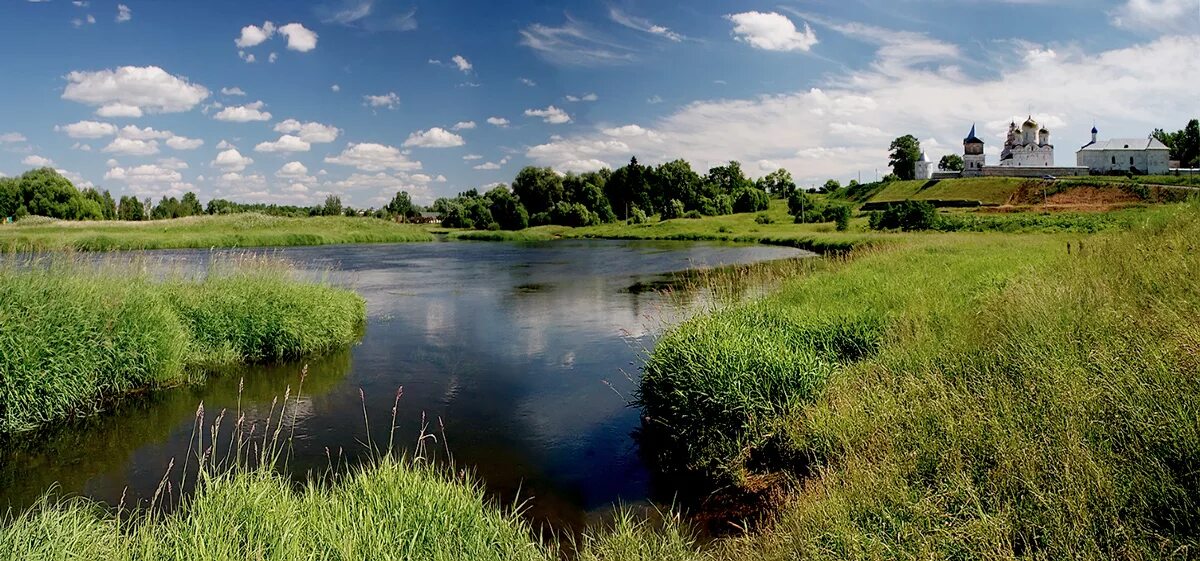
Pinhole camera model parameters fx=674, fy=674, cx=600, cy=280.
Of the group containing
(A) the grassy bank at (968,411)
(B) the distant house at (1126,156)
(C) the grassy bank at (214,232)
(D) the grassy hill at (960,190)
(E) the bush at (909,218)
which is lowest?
(A) the grassy bank at (968,411)

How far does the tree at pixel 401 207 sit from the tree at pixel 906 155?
9018 centimetres

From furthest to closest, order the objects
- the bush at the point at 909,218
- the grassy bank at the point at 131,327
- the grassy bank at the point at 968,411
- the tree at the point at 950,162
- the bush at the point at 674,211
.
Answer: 1. the tree at the point at 950,162
2. the bush at the point at 674,211
3. the bush at the point at 909,218
4. the grassy bank at the point at 131,327
5. the grassy bank at the point at 968,411

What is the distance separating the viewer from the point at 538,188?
342ft

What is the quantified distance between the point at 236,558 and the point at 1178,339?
6.89 metres

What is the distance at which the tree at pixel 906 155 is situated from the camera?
377 feet

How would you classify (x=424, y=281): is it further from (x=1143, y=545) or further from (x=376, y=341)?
(x=1143, y=545)

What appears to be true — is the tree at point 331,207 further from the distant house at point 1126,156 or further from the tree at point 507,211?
the distant house at point 1126,156

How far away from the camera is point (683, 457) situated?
338 inches

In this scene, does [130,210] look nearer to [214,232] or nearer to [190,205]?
[190,205]

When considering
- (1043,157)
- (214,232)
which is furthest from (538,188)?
(1043,157)

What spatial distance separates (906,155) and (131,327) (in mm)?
122030

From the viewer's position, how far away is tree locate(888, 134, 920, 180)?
114812mm

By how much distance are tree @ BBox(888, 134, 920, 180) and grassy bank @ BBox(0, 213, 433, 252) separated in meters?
83.7

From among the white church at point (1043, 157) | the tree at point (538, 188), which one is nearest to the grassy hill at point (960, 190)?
the white church at point (1043, 157)
